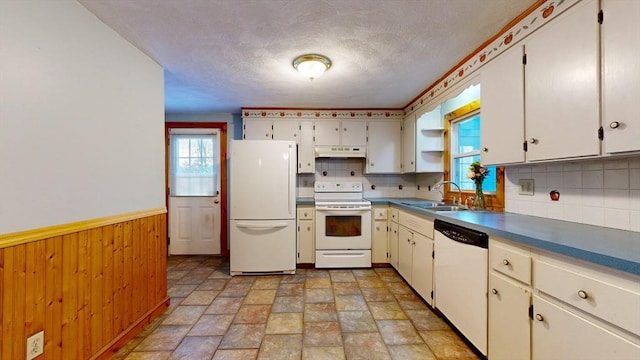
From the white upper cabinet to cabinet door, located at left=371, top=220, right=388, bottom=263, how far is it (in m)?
1.18

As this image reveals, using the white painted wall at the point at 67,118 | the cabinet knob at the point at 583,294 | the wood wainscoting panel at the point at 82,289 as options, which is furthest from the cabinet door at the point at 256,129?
the cabinet knob at the point at 583,294

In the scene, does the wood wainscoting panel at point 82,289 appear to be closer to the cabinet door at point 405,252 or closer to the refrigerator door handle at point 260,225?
the refrigerator door handle at point 260,225

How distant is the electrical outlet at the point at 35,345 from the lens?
123cm

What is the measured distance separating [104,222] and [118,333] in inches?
31.3

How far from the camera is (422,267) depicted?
2.43 m

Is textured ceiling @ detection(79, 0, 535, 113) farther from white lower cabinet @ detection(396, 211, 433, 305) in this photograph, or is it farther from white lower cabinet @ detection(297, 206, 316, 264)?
white lower cabinet @ detection(297, 206, 316, 264)

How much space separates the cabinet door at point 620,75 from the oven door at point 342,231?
237cm

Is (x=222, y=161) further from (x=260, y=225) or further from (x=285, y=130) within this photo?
(x=260, y=225)

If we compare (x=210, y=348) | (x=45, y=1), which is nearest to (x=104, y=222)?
(x=210, y=348)

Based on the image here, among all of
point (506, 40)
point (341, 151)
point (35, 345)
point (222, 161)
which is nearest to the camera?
point (35, 345)

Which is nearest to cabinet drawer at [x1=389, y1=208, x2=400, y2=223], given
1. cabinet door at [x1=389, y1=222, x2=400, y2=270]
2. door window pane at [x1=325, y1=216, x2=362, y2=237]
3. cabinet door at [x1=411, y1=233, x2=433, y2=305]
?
cabinet door at [x1=389, y1=222, x2=400, y2=270]

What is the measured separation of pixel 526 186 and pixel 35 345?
3.10m

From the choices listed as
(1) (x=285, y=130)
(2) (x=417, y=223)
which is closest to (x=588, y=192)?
(2) (x=417, y=223)

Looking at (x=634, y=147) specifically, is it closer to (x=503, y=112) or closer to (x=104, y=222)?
(x=503, y=112)
